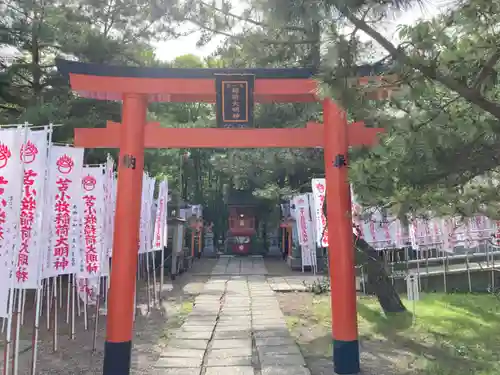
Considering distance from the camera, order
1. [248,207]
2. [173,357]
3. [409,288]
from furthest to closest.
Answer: [248,207], [409,288], [173,357]

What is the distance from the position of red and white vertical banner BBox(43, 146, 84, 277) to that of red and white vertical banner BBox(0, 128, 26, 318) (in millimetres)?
1342

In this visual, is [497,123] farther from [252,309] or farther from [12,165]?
[252,309]

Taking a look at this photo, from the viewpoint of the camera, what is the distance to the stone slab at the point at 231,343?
6051 mm

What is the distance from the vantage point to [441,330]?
707 centimetres

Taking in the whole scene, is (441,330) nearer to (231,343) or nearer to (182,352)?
(231,343)

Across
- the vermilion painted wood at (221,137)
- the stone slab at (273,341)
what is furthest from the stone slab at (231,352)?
the vermilion painted wood at (221,137)

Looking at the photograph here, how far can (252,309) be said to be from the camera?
8.78 metres

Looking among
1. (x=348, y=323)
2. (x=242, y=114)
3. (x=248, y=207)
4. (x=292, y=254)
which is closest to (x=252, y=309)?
(x=348, y=323)

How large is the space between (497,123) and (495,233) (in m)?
8.92

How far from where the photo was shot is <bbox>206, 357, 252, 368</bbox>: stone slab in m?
5.29

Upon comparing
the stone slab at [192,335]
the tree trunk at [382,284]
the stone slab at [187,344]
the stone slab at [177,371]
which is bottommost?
the stone slab at [177,371]

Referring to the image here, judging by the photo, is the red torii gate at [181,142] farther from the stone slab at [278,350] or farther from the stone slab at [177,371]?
the stone slab at [278,350]

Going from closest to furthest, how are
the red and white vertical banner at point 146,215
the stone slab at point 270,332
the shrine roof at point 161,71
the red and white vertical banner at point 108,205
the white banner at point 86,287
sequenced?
the shrine roof at point 161,71 < the stone slab at point 270,332 < the red and white vertical banner at point 108,205 < the white banner at point 86,287 < the red and white vertical banner at point 146,215

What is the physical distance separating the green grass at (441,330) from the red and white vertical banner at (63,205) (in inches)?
162
